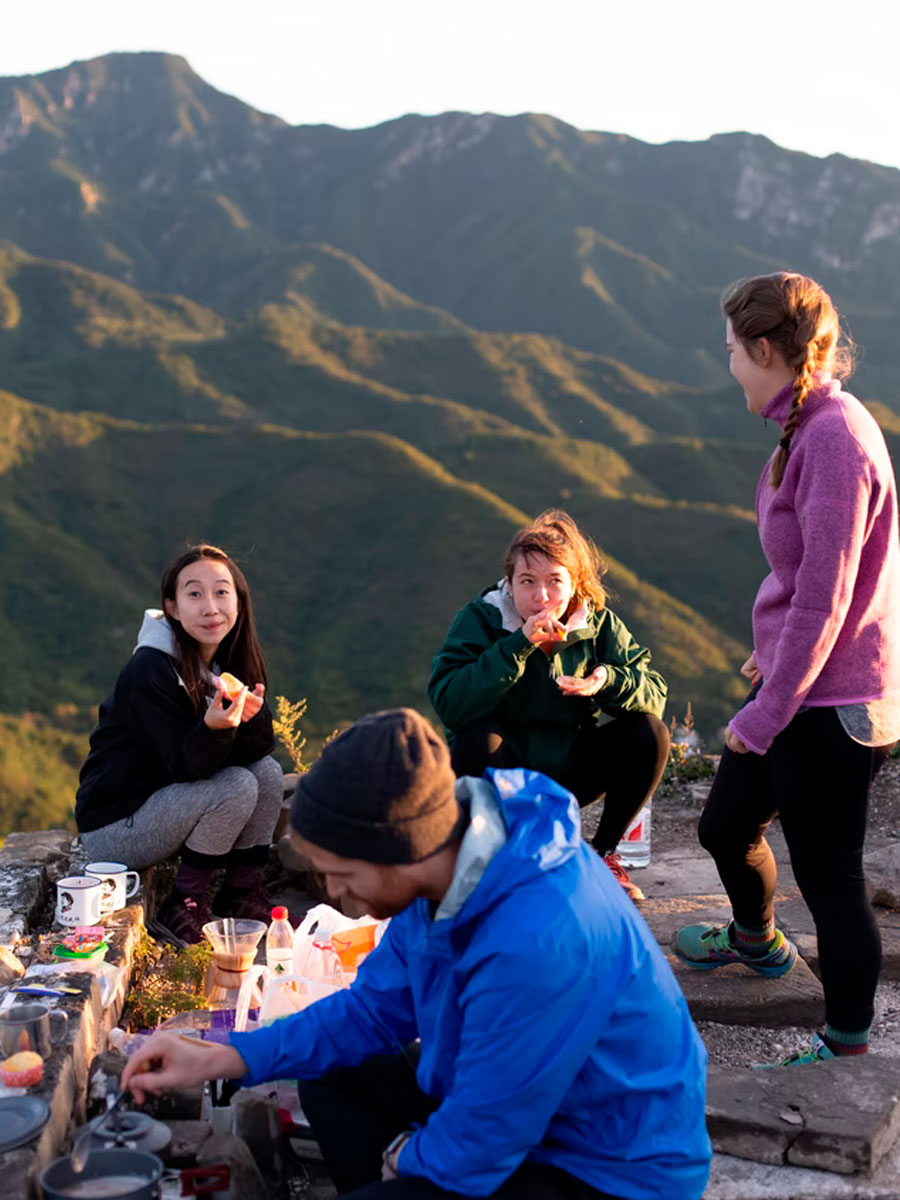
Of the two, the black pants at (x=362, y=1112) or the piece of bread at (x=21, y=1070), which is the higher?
the black pants at (x=362, y=1112)

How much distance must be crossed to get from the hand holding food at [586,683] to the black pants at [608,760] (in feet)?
0.77

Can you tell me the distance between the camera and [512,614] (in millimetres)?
3674

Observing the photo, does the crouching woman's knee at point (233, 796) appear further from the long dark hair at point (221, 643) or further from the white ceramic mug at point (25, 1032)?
the white ceramic mug at point (25, 1032)

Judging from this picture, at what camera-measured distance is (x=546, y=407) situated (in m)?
71.2

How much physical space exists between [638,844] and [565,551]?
145 cm

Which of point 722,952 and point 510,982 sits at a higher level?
point 510,982

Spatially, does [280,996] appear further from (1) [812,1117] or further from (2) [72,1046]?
(1) [812,1117]

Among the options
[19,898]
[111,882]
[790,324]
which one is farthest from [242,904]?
[790,324]

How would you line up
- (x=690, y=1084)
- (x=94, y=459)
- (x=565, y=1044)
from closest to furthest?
1. (x=565, y=1044)
2. (x=690, y=1084)
3. (x=94, y=459)

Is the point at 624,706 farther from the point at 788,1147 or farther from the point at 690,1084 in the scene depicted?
the point at 690,1084

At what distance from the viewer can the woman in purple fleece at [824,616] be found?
2508 mm

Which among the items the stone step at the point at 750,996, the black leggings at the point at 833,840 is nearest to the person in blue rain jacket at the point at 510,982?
the black leggings at the point at 833,840

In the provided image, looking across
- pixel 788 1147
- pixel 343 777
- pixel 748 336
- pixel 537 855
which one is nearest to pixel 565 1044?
pixel 537 855

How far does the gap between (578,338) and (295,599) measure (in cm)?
5948
